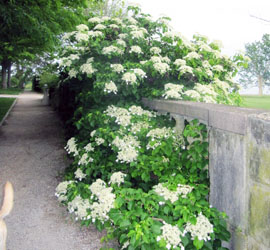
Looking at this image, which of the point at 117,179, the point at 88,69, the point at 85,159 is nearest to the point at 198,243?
the point at 117,179

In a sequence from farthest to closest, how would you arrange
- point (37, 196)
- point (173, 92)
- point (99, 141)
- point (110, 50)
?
1. point (110, 50)
2. point (37, 196)
3. point (173, 92)
4. point (99, 141)

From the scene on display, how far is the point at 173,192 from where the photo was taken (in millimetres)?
2689

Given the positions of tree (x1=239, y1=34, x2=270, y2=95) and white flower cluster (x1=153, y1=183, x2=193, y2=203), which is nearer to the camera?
white flower cluster (x1=153, y1=183, x2=193, y2=203)

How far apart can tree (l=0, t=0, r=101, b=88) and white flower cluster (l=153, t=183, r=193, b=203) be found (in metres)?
6.66

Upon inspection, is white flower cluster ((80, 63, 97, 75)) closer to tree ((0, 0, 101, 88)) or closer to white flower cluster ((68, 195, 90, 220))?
white flower cluster ((68, 195, 90, 220))

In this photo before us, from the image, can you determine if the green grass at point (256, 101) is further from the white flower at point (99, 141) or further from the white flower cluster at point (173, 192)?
the white flower cluster at point (173, 192)

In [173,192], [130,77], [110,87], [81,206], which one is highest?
[130,77]

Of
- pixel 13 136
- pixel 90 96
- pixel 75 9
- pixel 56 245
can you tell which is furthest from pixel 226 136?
pixel 75 9

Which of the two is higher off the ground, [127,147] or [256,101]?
[256,101]

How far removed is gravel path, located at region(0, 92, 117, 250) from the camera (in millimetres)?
3213

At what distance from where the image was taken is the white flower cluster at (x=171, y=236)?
2263mm

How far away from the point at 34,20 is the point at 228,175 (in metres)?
7.13

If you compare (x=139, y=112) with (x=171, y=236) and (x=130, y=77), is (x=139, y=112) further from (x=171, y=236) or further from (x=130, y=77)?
(x=171, y=236)

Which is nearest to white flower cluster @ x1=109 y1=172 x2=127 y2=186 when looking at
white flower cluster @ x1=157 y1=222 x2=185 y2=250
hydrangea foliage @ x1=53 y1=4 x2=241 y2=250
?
hydrangea foliage @ x1=53 y1=4 x2=241 y2=250
